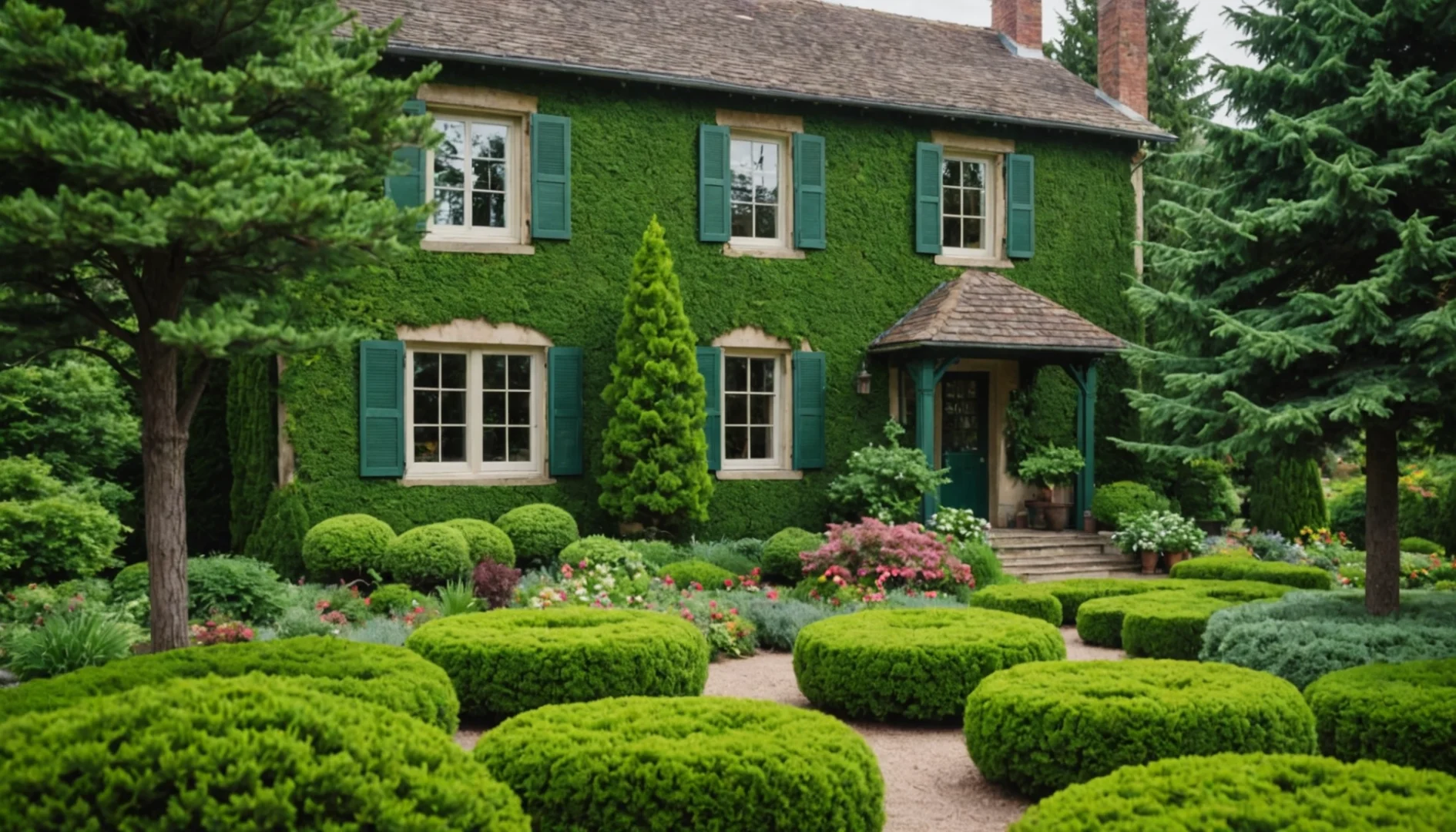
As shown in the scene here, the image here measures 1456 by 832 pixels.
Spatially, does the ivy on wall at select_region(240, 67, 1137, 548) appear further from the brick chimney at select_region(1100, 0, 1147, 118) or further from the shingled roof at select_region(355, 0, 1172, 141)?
the brick chimney at select_region(1100, 0, 1147, 118)

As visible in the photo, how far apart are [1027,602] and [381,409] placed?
22.8 feet

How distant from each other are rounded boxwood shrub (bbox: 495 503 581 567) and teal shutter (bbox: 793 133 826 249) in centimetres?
462

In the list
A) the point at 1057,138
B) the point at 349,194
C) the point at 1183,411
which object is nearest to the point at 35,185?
the point at 349,194

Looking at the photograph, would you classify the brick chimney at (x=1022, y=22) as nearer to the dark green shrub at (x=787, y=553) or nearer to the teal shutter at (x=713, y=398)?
the teal shutter at (x=713, y=398)

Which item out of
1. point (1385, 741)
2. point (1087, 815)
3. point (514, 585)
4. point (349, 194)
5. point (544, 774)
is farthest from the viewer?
point (514, 585)

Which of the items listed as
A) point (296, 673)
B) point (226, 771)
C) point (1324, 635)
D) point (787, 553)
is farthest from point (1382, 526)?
point (226, 771)

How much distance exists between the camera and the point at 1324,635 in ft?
23.4

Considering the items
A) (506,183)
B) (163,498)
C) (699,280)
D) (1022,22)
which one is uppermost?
(1022,22)

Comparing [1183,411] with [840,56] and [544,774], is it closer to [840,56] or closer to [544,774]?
[544,774]

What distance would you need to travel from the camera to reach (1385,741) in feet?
17.8

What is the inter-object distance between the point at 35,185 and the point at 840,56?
1158 cm

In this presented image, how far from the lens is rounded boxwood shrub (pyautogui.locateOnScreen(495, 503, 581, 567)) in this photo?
12594mm

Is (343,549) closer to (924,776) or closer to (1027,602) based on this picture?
(1027,602)

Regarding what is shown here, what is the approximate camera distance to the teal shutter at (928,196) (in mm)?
15375
